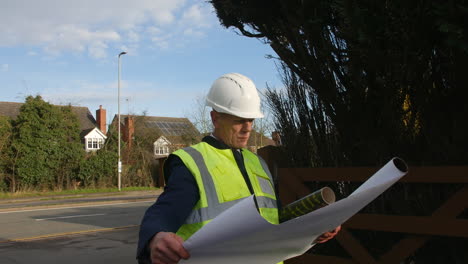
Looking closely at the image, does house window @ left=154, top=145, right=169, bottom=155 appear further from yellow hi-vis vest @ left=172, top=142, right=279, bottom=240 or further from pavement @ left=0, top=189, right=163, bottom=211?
yellow hi-vis vest @ left=172, top=142, right=279, bottom=240

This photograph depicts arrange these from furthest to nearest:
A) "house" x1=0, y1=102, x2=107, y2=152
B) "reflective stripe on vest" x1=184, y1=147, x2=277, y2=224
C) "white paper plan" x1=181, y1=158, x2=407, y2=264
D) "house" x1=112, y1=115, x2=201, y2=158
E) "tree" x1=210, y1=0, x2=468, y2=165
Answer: "house" x1=0, y1=102, x2=107, y2=152 < "house" x1=112, y1=115, x2=201, y2=158 < "tree" x1=210, y1=0, x2=468, y2=165 < "reflective stripe on vest" x1=184, y1=147, x2=277, y2=224 < "white paper plan" x1=181, y1=158, x2=407, y2=264

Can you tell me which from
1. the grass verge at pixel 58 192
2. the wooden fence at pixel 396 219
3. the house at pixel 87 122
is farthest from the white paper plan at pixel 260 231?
the house at pixel 87 122

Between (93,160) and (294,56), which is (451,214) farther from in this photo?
(93,160)

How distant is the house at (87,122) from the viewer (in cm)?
3997

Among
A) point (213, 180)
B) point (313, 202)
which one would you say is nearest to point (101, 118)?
point (213, 180)

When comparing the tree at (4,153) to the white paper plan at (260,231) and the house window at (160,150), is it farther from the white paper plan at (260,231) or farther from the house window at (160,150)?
the white paper plan at (260,231)

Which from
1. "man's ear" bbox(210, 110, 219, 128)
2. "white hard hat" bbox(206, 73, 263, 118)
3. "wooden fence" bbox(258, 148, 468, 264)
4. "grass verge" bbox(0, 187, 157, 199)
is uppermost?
"white hard hat" bbox(206, 73, 263, 118)

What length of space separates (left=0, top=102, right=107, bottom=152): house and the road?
22.9 metres

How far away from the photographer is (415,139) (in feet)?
11.7

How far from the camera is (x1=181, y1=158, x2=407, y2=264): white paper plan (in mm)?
1186

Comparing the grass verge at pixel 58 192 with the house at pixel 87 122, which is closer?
the grass verge at pixel 58 192

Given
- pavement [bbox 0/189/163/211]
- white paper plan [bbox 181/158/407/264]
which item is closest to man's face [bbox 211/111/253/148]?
white paper plan [bbox 181/158/407/264]

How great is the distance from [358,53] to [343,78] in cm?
54

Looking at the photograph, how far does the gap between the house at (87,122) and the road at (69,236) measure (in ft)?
75.0
